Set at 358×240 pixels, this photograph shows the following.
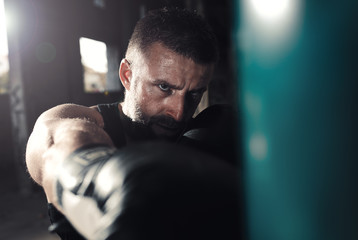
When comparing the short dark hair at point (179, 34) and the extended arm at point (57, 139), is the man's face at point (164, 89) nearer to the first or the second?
the short dark hair at point (179, 34)

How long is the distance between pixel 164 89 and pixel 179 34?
21 cm

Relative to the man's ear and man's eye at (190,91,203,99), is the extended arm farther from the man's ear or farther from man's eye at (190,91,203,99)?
man's eye at (190,91,203,99)

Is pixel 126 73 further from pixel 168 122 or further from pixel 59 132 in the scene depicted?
pixel 59 132

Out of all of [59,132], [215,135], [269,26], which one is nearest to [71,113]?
[59,132]

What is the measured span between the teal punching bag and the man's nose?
Result: 0.87 metres

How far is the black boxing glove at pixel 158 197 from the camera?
12.7 inches

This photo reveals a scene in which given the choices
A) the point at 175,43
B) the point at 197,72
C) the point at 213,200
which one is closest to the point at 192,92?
the point at 197,72

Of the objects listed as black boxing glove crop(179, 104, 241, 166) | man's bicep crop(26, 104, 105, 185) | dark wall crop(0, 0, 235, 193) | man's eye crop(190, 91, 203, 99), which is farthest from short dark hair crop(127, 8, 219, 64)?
dark wall crop(0, 0, 235, 193)

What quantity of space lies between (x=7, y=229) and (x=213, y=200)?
293 cm

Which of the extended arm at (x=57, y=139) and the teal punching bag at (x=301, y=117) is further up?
the teal punching bag at (x=301, y=117)

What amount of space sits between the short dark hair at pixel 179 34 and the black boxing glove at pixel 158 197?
75cm

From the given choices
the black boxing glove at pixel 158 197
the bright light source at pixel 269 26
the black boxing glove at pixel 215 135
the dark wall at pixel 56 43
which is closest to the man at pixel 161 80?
the black boxing glove at pixel 215 135

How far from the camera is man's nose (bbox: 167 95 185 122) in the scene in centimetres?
110

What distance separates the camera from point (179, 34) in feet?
3.62
